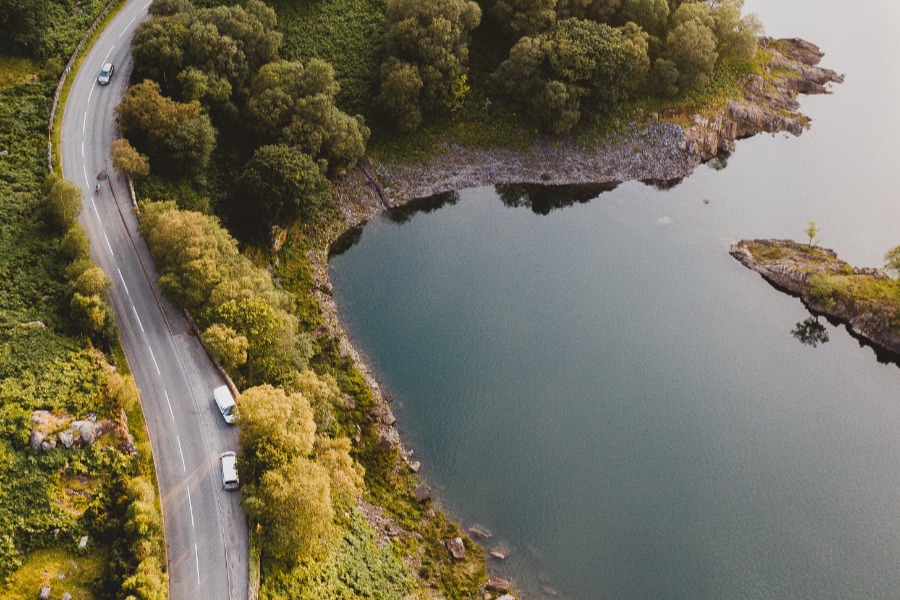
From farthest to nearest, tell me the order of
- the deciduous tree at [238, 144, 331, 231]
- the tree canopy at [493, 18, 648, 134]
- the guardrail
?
the tree canopy at [493, 18, 648, 134], the deciduous tree at [238, 144, 331, 231], the guardrail

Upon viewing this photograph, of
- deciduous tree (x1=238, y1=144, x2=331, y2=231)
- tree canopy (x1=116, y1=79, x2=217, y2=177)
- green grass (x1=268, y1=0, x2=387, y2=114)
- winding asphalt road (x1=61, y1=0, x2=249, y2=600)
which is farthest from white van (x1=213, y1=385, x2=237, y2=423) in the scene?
green grass (x1=268, y1=0, x2=387, y2=114)

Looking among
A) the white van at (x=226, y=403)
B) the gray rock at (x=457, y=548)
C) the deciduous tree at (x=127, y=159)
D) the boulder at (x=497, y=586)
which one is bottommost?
the boulder at (x=497, y=586)

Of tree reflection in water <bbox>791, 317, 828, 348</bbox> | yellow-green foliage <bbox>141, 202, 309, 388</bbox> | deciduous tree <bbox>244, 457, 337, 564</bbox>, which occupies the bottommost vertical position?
tree reflection in water <bbox>791, 317, 828, 348</bbox>

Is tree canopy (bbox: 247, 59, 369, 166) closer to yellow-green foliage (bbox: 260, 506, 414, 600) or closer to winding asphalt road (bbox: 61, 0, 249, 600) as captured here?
winding asphalt road (bbox: 61, 0, 249, 600)

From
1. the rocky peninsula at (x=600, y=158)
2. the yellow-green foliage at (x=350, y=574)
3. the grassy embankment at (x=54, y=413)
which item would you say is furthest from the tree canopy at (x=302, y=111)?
the yellow-green foliage at (x=350, y=574)

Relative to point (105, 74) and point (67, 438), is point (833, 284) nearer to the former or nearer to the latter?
point (67, 438)

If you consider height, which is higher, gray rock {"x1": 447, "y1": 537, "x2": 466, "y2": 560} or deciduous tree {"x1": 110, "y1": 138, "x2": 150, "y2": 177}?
deciduous tree {"x1": 110, "y1": 138, "x2": 150, "y2": 177}

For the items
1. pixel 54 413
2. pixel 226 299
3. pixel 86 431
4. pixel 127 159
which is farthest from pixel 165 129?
pixel 86 431

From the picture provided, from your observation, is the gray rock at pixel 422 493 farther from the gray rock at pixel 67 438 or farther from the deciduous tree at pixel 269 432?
the gray rock at pixel 67 438
